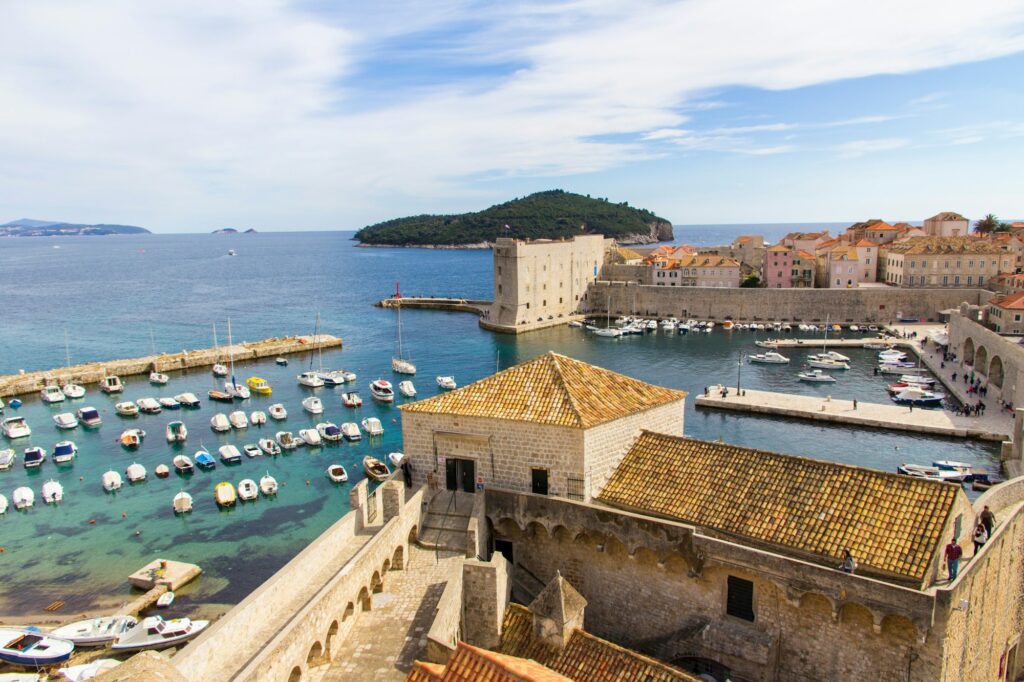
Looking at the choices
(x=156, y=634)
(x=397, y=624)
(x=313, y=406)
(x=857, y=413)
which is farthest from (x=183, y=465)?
(x=857, y=413)

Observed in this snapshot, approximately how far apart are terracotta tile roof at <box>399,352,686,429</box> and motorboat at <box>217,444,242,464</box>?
2079cm

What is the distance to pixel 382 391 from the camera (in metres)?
46.2

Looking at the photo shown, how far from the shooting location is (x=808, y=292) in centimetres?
7262

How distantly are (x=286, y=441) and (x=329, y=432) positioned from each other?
224 cm

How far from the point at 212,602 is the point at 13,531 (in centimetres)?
1175

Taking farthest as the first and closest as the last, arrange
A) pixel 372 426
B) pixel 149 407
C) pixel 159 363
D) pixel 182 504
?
pixel 159 363
pixel 149 407
pixel 372 426
pixel 182 504

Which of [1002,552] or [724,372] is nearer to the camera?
[1002,552]

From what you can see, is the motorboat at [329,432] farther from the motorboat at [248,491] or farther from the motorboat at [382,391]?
the motorboat at [382,391]

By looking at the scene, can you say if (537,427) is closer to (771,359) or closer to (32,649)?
(32,649)

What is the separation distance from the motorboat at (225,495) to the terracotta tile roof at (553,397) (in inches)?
619

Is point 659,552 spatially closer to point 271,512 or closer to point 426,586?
point 426,586

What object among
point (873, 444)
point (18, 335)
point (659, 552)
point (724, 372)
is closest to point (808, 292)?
point (724, 372)

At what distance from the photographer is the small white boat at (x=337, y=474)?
104 ft

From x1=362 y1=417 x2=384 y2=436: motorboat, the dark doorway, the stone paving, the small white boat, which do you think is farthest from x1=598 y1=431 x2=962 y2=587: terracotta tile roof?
x1=362 y1=417 x2=384 y2=436: motorboat
